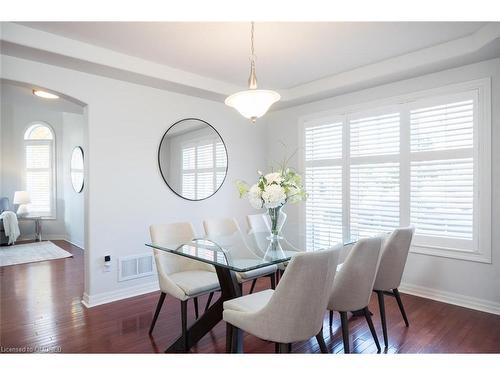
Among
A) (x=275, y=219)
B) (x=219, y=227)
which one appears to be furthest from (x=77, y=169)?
(x=275, y=219)

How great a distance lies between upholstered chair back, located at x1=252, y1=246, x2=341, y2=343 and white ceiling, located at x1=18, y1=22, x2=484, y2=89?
2.07 m

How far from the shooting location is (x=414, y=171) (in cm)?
352

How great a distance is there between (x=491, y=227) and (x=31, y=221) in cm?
868

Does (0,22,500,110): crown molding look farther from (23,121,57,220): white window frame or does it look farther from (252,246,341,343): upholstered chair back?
(23,121,57,220): white window frame

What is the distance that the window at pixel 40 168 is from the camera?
7.31m

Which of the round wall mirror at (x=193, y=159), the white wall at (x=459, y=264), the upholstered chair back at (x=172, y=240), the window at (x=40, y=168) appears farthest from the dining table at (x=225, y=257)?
the window at (x=40, y=168)

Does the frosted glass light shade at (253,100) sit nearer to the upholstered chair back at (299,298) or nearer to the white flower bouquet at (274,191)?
the white flower bouquet at (274,191)

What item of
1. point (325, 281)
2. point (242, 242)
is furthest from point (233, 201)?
point (325, 281)

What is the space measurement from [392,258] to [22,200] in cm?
772

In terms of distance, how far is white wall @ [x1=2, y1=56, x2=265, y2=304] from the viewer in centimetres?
325

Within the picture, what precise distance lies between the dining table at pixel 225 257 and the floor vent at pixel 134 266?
4.08 feet

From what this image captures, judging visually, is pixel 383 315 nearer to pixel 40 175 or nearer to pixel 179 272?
pixel 179 272
